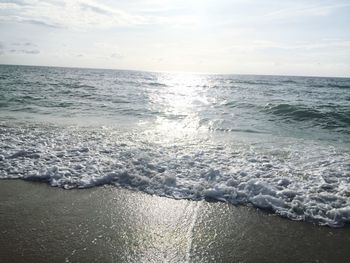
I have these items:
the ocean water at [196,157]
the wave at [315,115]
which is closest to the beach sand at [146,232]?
the ocean water at [196,157]

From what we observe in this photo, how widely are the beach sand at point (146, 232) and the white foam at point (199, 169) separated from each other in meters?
0.43

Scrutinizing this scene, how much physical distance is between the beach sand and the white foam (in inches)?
16.8

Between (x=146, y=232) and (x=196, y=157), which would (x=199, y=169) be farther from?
(x=146, y=232)

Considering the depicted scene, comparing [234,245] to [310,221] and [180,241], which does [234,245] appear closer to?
[180,241]

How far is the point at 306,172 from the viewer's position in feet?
23.4

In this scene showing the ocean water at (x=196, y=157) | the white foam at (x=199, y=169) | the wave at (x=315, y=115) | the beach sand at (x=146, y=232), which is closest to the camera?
the beach sand at (x=146, y=232)

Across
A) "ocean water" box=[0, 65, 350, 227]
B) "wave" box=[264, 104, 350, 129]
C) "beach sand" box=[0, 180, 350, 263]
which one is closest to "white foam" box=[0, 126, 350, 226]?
"ocean water" box=[0, 65, 350, 227]

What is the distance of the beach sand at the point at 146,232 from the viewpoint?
13.0 ft

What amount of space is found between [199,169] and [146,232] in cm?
282

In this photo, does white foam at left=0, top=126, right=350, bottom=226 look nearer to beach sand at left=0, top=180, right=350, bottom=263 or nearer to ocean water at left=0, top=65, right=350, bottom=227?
ocean water at left=0, top=65, right=350, bottom=227

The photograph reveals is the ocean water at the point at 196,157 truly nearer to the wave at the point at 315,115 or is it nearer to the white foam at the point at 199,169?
the white foam at the point at 199,169

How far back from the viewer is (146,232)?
4484 millimetres

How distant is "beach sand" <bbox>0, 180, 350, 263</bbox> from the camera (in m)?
3.98

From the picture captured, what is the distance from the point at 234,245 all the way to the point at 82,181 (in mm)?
3306
